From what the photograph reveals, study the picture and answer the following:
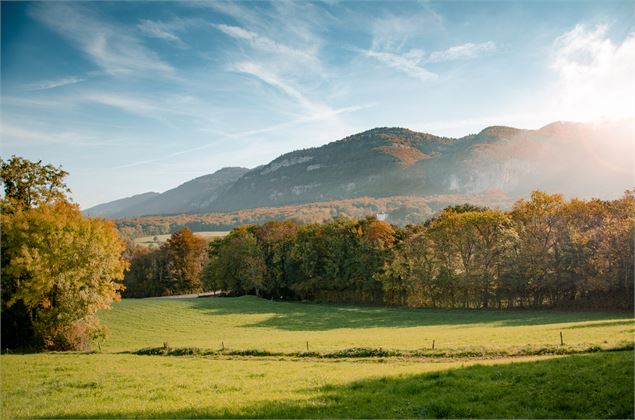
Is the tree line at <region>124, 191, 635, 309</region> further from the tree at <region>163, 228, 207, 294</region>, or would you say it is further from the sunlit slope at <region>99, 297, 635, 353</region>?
the sunlit slope at <region>99, 297, 635, 353</region>

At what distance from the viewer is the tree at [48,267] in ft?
106

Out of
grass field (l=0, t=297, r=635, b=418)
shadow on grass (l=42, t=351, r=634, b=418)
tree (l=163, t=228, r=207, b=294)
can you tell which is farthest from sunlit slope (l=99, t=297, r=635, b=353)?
tree (l=163, t=228, r=207, b=294)

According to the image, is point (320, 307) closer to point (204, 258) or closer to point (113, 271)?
point (113, 271)

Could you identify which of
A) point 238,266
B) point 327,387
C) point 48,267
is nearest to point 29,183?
point 48,267

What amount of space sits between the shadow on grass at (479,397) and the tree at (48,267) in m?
24.1

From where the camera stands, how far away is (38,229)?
33250mm

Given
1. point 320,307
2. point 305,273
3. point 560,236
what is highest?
point 560,236

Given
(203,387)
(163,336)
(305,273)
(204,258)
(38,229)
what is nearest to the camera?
(203,387)

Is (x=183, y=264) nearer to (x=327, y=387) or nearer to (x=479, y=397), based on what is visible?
(x=327, y=387)

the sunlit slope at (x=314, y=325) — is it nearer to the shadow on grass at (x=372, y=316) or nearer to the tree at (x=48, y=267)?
the shadow on grass at (x=372, y=316)

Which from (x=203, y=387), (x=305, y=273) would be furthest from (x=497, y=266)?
(x=203, y=387)

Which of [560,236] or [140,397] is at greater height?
[560,236]

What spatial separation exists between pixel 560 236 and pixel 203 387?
57.6 m

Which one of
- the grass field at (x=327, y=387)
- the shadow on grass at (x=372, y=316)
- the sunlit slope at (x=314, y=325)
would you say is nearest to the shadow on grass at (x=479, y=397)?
the grass field at (x=327, y=387)
